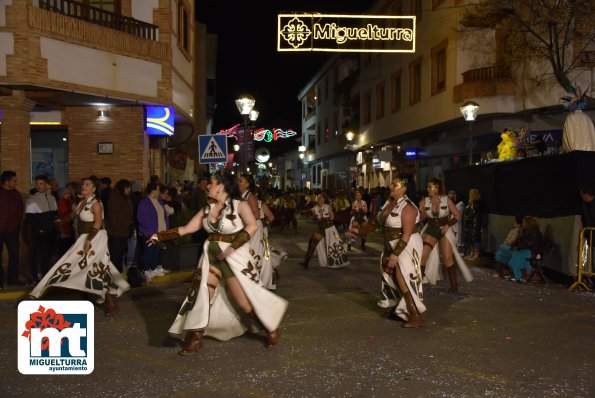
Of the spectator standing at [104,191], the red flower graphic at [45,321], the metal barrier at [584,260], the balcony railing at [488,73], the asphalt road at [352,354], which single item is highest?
the balcony railing at [488,73]

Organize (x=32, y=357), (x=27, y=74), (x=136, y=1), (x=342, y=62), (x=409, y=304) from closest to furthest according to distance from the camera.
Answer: (x=32, y=357) → (x=409, y=304) → (x=27, y=74) → (x=136, y=1) → (x=342, y=62)

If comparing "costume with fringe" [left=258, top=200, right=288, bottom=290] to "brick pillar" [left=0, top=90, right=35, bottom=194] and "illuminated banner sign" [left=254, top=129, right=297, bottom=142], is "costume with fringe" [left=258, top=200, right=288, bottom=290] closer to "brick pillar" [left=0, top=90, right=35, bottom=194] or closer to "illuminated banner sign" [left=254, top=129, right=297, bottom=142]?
"brick pillar" [left=0, top=90, right=35, bottom=194]

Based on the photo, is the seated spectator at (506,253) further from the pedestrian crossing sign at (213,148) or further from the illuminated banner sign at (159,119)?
the illuminated banner sign at (159,119)

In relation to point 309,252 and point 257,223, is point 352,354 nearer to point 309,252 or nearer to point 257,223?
point 257,223

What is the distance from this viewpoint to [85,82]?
13961 mm

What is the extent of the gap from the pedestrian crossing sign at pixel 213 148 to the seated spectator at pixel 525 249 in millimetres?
6824

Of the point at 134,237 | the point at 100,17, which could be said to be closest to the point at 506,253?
the point at 134,237

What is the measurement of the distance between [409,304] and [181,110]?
12435mm

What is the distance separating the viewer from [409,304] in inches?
286

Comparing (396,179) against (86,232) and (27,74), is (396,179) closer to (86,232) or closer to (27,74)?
(86,232)

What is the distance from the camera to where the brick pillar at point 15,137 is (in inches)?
517

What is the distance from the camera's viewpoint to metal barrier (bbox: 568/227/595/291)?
32.8ft

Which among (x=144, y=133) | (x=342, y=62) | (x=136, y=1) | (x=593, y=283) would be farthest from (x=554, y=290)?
(x=342, y=62)

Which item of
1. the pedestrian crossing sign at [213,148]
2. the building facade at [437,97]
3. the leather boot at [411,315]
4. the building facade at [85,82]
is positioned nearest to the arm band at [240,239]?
the leather boot at [411,315]
